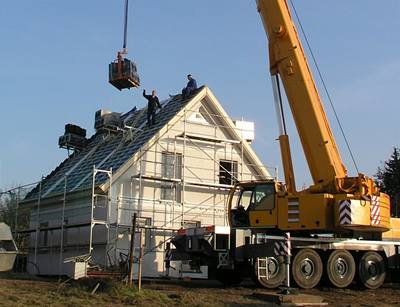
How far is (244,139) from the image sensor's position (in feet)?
92.8

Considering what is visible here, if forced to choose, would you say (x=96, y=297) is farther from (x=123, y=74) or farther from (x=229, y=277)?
(x=123, y=74)

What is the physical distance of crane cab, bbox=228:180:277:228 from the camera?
18656mm

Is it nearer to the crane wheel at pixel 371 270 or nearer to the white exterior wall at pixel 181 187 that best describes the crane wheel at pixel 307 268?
the crane wheel at pixel 371 270

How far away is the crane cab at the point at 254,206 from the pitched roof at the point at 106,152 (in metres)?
6.12

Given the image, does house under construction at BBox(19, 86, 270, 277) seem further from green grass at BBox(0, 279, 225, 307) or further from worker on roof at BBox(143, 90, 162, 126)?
green grass at BBox(0, 279, 225, 307)

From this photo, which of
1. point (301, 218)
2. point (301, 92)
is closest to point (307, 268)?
point (301, 218)

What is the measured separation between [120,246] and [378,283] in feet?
31.1

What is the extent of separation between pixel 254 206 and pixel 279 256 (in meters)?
2.13

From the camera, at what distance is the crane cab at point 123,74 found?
78.7 ft

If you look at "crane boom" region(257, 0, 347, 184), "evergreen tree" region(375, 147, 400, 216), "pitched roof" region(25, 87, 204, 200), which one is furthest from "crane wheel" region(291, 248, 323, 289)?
"evergreen tree" region(375, 147, 400, 216)

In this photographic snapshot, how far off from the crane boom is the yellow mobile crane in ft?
0.10

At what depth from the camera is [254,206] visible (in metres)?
19.1

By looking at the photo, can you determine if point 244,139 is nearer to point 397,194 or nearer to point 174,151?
point 174,151

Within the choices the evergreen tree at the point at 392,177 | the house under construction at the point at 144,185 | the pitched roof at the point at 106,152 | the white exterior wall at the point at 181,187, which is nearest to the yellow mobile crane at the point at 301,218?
the house under construction at the point at 144,185
